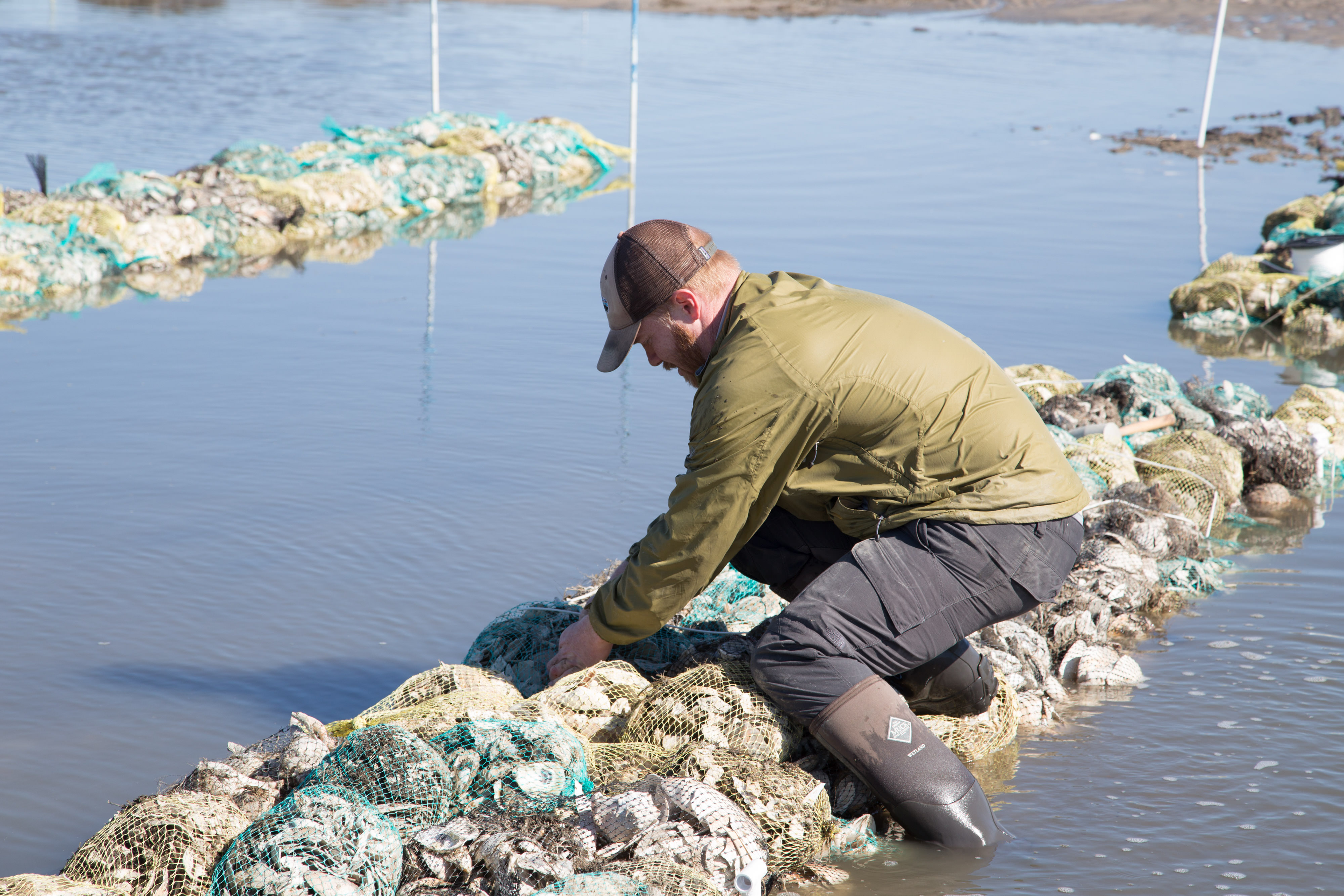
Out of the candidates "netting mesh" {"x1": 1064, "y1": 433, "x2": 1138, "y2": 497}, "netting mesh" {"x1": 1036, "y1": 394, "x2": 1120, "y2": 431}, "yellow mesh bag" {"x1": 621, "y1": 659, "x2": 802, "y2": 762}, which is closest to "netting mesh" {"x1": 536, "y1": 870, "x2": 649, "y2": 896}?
"yellow mesh bag" {"x1": 621, "y1": 659, "x2": 802, "y2": 762}

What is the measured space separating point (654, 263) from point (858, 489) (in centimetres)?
84

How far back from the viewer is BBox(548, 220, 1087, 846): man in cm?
328

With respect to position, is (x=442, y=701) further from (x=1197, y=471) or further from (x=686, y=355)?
(x=1197, y=471)

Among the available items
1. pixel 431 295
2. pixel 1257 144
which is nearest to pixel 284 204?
pixel 431 295

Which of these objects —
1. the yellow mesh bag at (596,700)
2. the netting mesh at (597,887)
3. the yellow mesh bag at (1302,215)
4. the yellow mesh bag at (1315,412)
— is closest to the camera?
the netting mesh at (597,887)

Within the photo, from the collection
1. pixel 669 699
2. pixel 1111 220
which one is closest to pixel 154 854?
pixel 669 699

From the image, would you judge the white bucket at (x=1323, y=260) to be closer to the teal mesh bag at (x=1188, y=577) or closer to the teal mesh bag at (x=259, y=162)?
the teal mesh bag at (x=1188, y=577)

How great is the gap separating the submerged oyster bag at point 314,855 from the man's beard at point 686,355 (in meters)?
1.44

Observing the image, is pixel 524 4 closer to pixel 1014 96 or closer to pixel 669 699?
pixel 1014 96

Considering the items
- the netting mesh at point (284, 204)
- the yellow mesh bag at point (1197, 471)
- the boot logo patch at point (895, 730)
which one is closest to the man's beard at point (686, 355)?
the boot logo patch at point (895, 730)

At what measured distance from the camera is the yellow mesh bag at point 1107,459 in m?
6.55

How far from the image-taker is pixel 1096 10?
4172cm

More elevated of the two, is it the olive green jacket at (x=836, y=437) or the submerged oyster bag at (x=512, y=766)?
the olive green jacket at (x=836, y=437)

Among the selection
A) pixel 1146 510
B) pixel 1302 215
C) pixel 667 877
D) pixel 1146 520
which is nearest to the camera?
pixel 667 877
